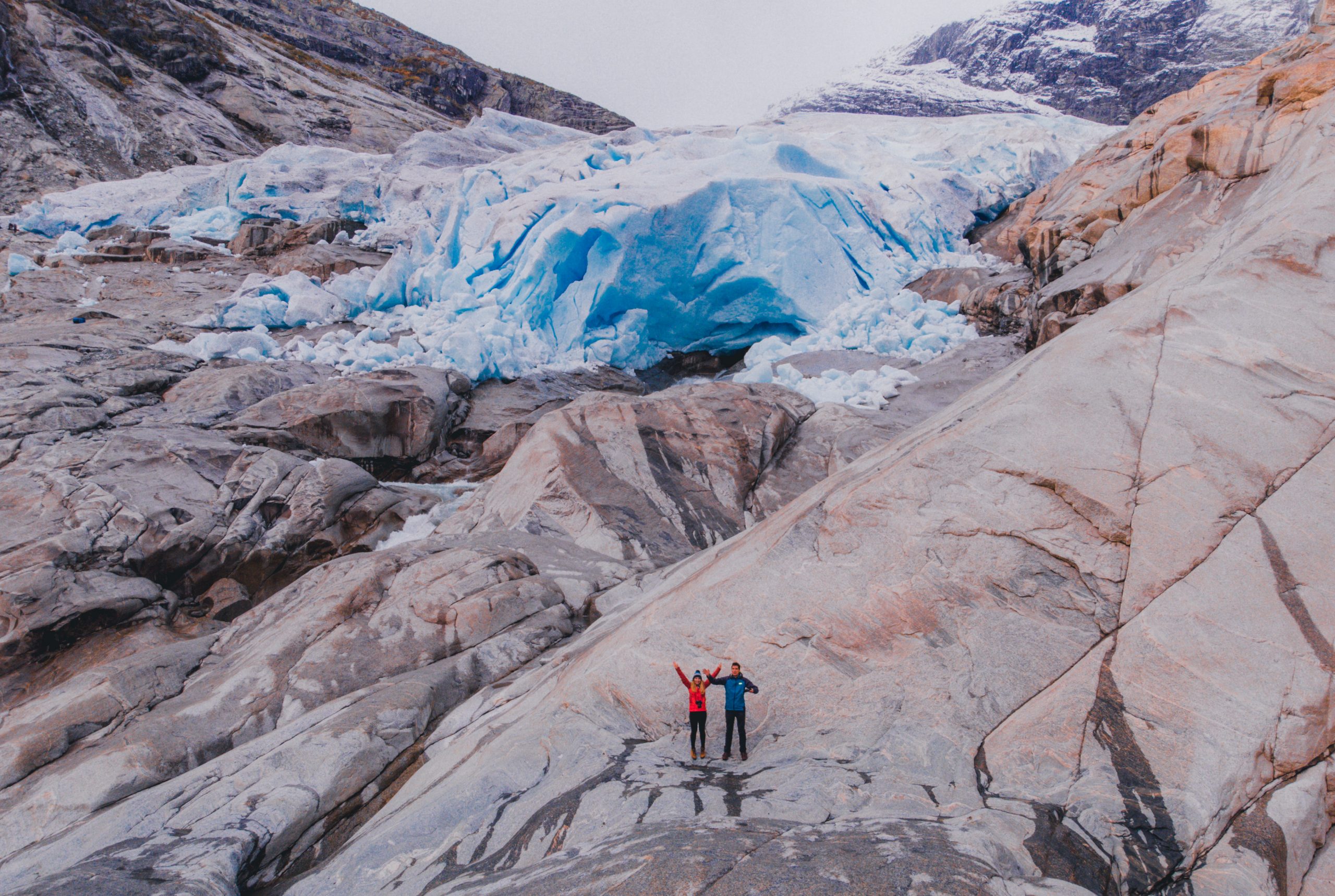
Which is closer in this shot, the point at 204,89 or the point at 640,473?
the point at 640,473

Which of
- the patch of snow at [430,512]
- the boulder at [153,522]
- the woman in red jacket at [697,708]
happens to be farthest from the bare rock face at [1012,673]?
the boulder at [153,522]

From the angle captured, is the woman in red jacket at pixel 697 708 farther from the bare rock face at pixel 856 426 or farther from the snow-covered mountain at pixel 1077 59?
the snow-covered mountain at pixel 1077 59

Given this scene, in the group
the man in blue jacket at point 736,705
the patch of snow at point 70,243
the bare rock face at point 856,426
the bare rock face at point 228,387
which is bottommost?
the bare rock face at point 228,387

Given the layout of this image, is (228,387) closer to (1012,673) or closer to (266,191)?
(1012,673)

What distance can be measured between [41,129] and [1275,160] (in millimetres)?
38957

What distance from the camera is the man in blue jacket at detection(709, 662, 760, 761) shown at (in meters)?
3.65

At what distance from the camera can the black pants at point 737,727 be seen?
3.64 metres

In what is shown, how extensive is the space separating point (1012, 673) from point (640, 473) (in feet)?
18.8

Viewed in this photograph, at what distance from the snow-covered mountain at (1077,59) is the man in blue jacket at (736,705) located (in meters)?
46.8

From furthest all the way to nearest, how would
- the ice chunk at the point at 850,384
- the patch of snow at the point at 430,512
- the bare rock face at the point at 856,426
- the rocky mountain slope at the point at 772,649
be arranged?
the ice chunk at the point at 850,384 → the patch of snow at the point at 430,512 → the bare rock face at the point at 856,426 → the rocky mountain slope at the point at 772,649

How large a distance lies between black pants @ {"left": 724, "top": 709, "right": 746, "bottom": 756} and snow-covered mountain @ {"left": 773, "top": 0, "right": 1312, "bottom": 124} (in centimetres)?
4689

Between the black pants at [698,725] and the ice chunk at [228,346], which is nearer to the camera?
the black pants at [698,725]

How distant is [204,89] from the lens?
3375 cm

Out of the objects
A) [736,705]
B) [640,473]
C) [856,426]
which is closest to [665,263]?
[856,426]
